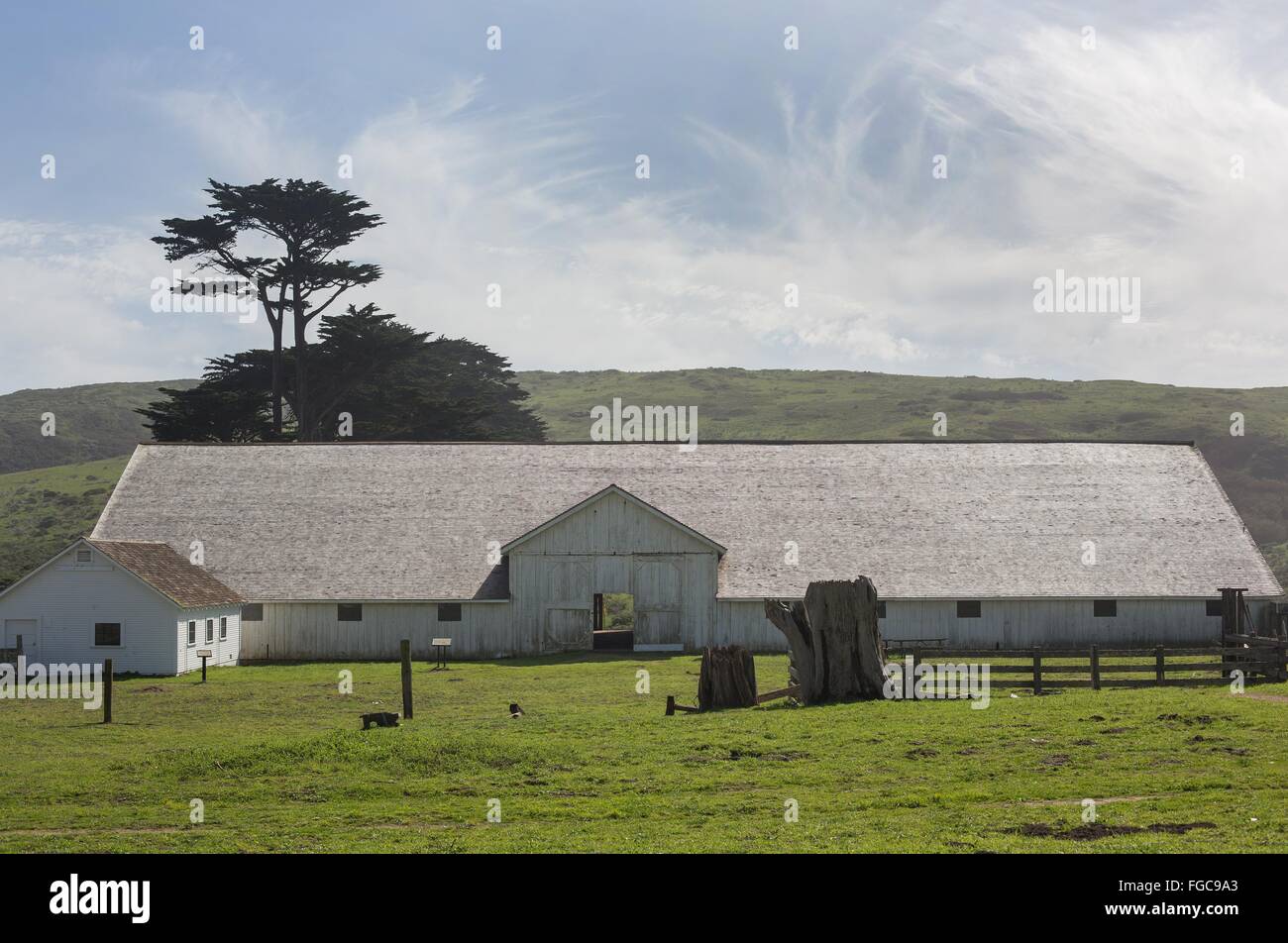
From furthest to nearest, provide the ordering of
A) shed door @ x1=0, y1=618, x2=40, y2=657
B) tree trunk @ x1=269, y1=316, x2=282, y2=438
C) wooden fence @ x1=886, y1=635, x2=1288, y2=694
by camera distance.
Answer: tree trunk @ x1=269, y1=316, x2=282, y2=438
shed door @ x1=0, y1=618, x2=40, y2=657
wooden fence @ x1=886, y1=635, x2=1288, y2=694

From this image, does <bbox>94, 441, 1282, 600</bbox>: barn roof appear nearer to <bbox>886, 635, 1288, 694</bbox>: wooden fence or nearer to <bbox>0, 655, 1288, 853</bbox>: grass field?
<bbox>886, 635, 1288, 694</bbox>: wooden fence

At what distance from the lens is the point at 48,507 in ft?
370

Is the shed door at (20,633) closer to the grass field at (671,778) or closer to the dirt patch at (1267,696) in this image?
the grass field at (671,778)

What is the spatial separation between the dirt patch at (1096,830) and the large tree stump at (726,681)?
1342cm

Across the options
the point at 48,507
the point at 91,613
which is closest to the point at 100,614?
the point at 91,613

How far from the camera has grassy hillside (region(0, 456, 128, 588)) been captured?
92.6m

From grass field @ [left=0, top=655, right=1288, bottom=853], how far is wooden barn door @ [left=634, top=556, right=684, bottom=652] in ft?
58.7

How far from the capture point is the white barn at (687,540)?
4800cm

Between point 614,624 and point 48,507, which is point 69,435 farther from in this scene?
point 614,624

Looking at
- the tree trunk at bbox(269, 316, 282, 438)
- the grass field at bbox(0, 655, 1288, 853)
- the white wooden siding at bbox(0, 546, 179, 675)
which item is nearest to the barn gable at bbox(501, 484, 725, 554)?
the white wooden siding at bbox(0, 546, 179, 675)

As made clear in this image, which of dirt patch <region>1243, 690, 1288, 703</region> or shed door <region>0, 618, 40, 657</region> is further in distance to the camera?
shed door <region>0, 618, 40, 657</region>

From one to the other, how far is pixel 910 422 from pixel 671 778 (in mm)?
147624
